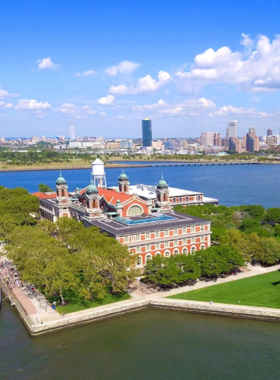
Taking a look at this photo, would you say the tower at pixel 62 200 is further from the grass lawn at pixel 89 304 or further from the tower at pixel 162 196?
the grass lawn at pixel 89 304

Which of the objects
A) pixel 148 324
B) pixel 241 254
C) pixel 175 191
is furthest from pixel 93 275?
pixel 175 191

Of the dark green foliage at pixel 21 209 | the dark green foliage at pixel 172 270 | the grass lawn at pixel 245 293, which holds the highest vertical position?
the dark green foliage at pixel 21 209

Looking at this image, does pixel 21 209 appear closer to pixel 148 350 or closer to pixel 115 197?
pixel 115 197

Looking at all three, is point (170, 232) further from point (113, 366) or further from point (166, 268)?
point (113, 366)

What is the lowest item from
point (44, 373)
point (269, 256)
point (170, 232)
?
point (44, 373)

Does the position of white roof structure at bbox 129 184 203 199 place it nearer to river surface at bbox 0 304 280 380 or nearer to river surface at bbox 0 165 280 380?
river surface at bbox 0 165 280 380

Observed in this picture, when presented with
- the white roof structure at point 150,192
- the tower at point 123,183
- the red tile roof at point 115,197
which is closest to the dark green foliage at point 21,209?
the tower at point 123,183

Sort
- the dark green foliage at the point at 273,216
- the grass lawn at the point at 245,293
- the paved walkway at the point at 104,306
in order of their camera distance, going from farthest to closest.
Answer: the dark green foliage at the point at 273,216
the grass lawn at the point at 245,293
the paved walkway at the point at 104,306

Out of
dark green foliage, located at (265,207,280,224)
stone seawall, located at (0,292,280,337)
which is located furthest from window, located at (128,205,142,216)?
dark green foliage, located at (265,207,280,224)
